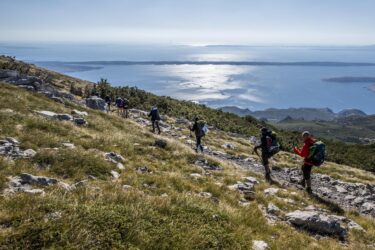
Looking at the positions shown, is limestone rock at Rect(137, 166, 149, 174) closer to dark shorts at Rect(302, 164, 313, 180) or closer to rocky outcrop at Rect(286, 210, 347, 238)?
rocky outcrop at Rect(286, 210, 347, 238)

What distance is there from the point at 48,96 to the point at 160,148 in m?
14.3

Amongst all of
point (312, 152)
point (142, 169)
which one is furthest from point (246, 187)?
point (142, 169)

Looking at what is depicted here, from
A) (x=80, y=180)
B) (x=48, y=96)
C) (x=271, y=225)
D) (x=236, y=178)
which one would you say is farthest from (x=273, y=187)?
(x=48, y=96)

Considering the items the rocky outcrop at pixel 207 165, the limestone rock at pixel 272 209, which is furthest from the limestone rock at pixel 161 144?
the limestone rock at pixel 272 209

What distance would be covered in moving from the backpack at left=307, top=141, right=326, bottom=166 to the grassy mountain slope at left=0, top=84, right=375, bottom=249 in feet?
4.94

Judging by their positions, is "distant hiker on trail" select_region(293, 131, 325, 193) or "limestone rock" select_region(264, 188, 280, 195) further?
"distant hiker on trail" select_region(293, 131, 325, 193)

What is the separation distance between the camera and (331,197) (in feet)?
50.3

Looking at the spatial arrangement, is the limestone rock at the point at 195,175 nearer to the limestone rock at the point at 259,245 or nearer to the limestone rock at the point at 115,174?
the limestone rock at the point at 115,174

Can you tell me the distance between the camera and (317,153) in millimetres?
13445

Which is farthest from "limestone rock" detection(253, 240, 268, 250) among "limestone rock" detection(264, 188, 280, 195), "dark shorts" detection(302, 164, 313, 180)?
"dark shorts" detection(302, 164, 313, 180)

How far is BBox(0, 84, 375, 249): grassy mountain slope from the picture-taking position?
5430 millimetres

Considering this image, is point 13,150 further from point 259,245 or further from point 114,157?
point 259,245

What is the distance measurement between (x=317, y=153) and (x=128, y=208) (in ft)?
30.9

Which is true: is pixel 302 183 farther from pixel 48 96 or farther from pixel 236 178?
pixel 48 96
